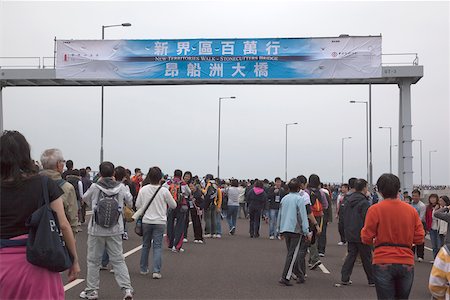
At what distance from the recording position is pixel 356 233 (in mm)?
9891

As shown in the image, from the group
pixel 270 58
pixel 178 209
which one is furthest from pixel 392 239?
pixel 270 58

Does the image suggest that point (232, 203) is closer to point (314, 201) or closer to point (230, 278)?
point (314, 201)

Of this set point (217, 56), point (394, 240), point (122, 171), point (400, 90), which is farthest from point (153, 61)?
point (394, 240)

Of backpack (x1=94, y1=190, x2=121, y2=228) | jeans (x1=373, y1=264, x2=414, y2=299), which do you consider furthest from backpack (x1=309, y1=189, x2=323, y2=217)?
jeans (x1=373, y1=264, x2=414, y2=299)

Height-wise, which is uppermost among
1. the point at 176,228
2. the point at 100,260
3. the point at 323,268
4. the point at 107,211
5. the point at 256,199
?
the point at 107,211

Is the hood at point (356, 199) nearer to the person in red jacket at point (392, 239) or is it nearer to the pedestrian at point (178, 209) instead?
the person in red jacket at point (392, 239)

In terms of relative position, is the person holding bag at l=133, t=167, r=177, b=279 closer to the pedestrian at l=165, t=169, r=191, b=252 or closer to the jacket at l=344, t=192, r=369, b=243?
the jacket at l=344, t=192, r=369, b=243

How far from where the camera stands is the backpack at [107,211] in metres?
8.23

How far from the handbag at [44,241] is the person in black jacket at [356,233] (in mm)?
6732

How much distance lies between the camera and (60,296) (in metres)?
Result: 4.28

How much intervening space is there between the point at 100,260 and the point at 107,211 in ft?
2.38

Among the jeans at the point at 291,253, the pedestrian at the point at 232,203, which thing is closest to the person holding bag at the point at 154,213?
the jeans at the point at 291,253

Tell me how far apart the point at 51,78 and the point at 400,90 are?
1526 centimetres

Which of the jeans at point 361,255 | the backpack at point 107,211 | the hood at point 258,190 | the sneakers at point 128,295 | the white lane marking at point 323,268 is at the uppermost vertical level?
the backpack at point 107,211
